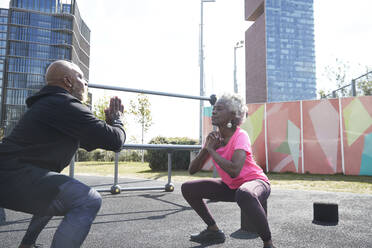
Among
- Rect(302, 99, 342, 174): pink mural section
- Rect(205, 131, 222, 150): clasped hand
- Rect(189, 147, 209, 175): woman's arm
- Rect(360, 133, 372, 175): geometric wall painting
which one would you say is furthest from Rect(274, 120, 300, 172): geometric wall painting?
Rect(205, 131, 222, 150): clasped hand

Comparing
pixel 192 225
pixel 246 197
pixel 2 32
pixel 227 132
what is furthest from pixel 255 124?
pixel 2 32

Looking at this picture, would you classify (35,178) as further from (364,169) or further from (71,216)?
(364,169)

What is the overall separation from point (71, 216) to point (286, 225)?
238 cm

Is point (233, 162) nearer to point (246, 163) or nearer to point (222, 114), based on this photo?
point (246, 163)

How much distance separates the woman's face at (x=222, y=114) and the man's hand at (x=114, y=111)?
80 cm

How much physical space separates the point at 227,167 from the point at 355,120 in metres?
8.40

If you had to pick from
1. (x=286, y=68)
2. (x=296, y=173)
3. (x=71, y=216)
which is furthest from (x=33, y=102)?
(x=286, y=68)

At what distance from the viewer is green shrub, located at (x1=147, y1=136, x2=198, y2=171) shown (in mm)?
10938

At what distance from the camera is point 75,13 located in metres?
59.3

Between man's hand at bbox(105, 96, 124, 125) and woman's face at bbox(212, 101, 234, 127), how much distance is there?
0.80 metres

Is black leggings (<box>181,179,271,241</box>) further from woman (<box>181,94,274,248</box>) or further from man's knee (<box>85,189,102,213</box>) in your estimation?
man's knee (<box>85,189,102,213</box>)

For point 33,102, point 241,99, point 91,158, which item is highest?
point 241,99

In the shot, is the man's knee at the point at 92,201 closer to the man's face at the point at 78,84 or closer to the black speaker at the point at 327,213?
the man's face at the point at 78,84

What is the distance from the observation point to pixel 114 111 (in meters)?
1.84
